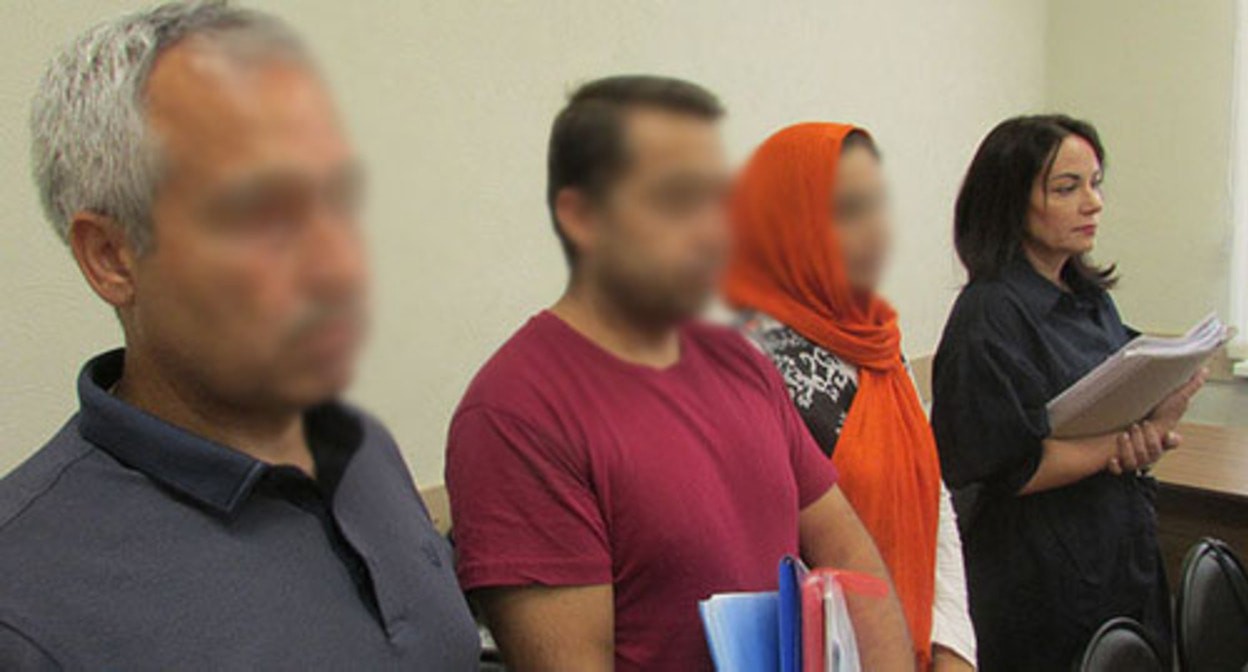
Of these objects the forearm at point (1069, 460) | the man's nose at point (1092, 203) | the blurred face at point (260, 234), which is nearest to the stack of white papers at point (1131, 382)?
the forearm at point (1069, 460)

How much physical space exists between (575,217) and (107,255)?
92mm

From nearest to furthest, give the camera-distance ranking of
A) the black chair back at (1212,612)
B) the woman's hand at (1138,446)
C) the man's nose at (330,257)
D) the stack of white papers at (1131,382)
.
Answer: the man's nose at (330,257)
the stack of white papers at (1131,382)
the woman's hand at (1138,446)
the black chair back at (1212,612)

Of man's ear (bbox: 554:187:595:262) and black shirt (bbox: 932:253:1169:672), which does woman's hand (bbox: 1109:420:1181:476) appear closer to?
black shirt (bbox: 932:253:1169:672)

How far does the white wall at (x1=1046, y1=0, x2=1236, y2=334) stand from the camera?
0.72 metres

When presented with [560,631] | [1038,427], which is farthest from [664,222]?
[1038,427]

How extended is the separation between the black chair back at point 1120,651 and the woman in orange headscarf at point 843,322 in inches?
24.5

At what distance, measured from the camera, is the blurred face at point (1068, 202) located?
36cm

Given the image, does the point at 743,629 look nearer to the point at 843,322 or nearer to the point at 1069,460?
the point at 843,322

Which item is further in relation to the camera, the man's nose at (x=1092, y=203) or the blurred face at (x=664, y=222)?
the man's nose at (x=1092, y=203)

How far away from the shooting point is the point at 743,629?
0.92 feet

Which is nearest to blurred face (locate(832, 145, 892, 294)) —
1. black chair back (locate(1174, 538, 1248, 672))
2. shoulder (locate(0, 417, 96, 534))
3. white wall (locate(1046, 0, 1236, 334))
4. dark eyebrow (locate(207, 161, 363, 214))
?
dark eyebrow (locate(207, 161, 363, 214))

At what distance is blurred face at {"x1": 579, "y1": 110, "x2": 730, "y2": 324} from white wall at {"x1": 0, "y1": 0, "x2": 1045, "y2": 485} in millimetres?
12

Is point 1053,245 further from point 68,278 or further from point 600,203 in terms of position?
point 68,278

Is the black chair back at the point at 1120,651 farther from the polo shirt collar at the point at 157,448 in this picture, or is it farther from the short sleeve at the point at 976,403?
the polo shirt collar at the point at 157,448
